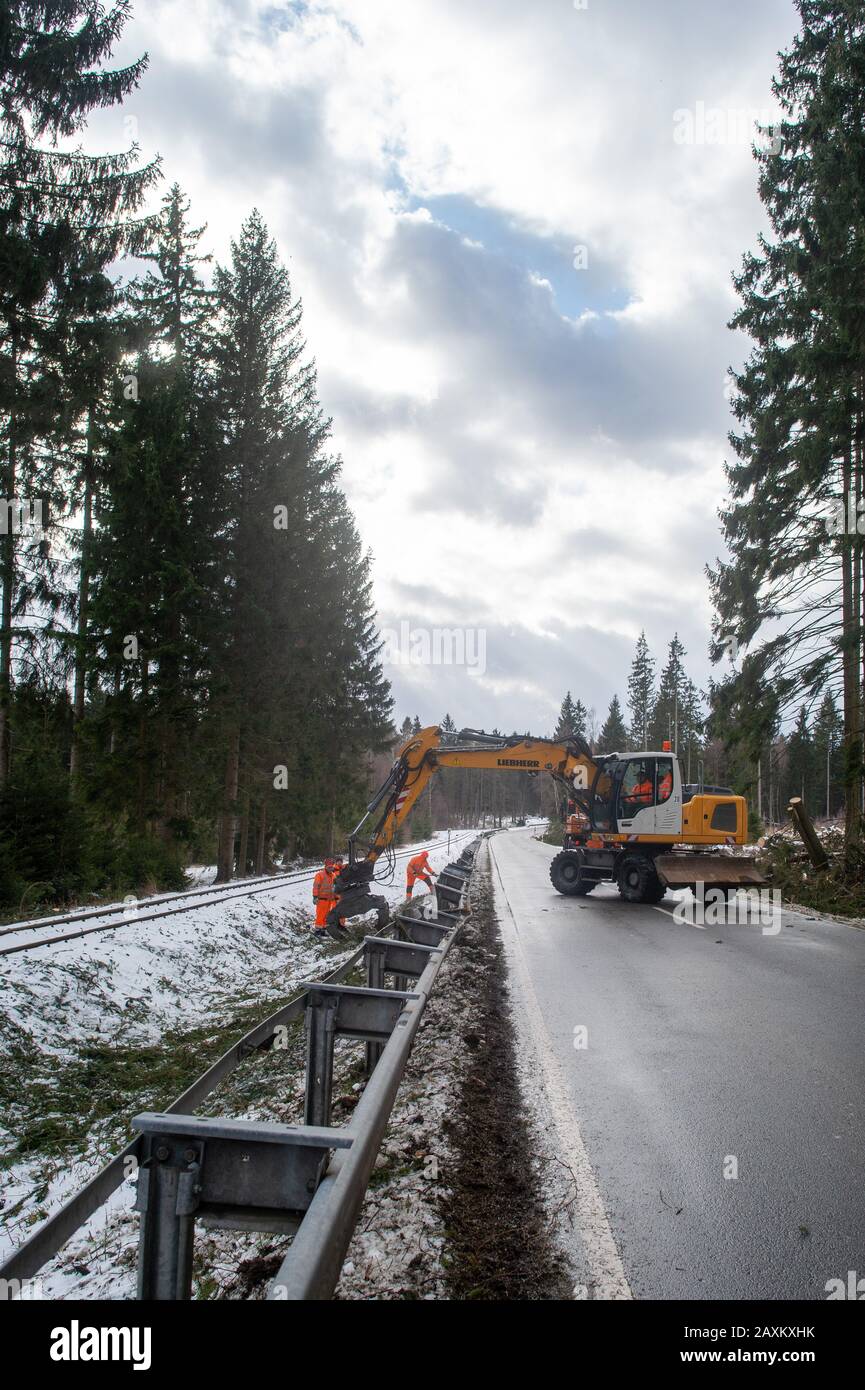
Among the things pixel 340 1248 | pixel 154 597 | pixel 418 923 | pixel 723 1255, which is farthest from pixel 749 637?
pixel 340 1248

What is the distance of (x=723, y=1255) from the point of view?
3.32 metres

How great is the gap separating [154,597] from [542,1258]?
1754cm

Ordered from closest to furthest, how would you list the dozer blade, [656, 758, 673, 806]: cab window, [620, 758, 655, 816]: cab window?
the dozer blade → [656, 758, 673, 806]: cab window → [620, 758, 655, 816]: cab window

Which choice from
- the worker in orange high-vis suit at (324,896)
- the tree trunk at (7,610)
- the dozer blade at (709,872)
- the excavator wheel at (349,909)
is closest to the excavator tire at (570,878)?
the dozer blade at (709,872)

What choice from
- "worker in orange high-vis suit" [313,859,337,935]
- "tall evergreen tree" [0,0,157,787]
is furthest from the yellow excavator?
"tall evergreen tree" [0,0,157,787]

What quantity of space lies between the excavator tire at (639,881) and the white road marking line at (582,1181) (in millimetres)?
10267

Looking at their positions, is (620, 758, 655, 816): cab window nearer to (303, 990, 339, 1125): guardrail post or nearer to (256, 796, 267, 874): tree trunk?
(256, 796, 267, 874): tree trunk

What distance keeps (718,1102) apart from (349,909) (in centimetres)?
920

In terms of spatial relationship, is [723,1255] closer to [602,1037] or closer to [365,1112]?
[365,1112]

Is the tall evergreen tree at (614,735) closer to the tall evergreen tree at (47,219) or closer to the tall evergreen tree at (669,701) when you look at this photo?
the tall evergreen tree at (669,701)

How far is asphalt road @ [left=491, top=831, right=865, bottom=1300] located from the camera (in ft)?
11.0

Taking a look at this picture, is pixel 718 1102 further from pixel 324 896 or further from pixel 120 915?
pixel 120 915

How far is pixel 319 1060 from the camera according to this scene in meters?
4.41

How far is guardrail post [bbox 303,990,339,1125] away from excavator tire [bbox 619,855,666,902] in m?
13.6
